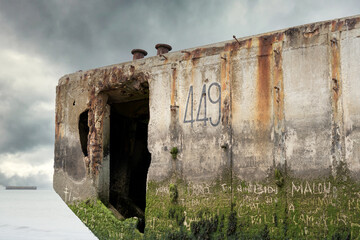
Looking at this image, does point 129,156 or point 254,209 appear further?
point 129,156

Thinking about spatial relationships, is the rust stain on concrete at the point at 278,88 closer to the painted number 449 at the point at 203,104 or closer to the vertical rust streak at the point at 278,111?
the vertical rust streak at the point at 278,111

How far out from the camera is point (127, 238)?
7852 millimetres

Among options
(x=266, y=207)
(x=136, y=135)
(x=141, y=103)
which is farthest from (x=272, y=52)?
(x=136, y=135)

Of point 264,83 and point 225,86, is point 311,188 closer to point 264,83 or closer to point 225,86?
point 264,83

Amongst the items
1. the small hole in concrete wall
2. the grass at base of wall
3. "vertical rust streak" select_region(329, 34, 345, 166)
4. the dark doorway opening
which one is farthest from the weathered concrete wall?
the dark doorway opening

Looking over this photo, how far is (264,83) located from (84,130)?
4.21m

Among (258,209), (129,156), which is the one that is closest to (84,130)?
(129,156)

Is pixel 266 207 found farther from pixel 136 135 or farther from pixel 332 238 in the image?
pixel 136 135

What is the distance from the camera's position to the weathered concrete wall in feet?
19.7

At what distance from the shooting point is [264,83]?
21.9ft

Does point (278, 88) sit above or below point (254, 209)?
above

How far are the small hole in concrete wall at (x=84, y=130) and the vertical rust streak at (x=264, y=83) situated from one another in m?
3.87

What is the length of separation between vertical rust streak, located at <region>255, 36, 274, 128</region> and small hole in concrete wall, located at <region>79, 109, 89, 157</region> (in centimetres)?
387

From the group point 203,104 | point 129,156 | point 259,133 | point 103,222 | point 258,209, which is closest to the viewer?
point 258,209
